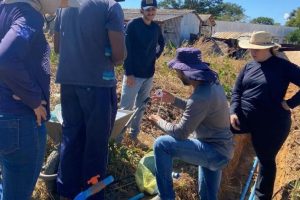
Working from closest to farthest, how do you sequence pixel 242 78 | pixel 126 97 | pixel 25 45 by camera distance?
pixel 25 45 → pixel 242 78 → pixel 126 97

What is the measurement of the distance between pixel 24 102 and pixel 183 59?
63.4 inches

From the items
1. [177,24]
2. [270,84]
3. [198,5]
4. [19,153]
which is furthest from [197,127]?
[198,5]

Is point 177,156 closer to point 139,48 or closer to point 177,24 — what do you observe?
point 139,48

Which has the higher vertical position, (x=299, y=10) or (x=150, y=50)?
(x=150, y=50)

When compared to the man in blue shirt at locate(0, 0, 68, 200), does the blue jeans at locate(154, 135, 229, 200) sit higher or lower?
lower

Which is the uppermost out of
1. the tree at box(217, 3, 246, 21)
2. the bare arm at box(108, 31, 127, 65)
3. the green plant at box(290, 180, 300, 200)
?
the bare arm at box(108, 31, 127, 65)

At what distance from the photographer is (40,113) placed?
240 centimetres

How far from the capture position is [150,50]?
215 inches

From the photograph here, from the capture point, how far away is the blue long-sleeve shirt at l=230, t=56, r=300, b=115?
4062mm

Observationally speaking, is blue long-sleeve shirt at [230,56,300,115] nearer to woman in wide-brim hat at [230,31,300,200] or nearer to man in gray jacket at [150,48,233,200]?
woman in wide-brim hat at [230,31,300,200]

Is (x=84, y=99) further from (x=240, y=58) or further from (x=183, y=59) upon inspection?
(x=240, y=58)

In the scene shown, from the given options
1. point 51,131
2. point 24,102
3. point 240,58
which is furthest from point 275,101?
point 240,58

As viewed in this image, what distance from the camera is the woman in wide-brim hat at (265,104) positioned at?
13.4 ft

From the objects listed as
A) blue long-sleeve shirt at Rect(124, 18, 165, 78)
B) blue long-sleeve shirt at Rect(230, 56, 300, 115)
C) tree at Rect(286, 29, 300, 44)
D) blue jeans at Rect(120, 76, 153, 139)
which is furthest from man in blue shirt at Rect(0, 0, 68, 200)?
tree at Rect(286, 29, 300, 44)
